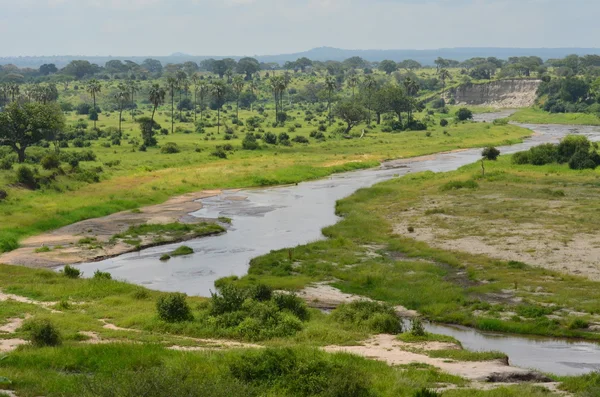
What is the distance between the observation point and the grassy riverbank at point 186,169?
63.5m

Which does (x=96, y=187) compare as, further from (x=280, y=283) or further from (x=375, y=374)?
(x=375, y=374)

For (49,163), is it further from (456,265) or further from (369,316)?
(369,316)

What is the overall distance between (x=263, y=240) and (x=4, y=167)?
32495 mm

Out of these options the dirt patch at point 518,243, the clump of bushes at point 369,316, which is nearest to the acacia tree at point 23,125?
the dirt patch at point 518,243

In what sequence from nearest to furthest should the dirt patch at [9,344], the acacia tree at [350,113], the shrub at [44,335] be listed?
the shrub at [44,335], the dirt patch at [9,344], the acacia tree at [350,113]

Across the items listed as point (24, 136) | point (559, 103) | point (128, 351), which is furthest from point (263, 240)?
point (559, 103)

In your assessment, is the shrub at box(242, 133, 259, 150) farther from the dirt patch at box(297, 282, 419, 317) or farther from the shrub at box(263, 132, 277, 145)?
the dirt patch at box(297, 282, 419, 317)

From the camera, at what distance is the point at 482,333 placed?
34.6m

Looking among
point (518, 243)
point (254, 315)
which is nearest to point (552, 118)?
point (518, 243)

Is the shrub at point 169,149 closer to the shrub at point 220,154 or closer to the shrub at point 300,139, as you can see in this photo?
the shrub at point 220,154

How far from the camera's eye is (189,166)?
302 feet

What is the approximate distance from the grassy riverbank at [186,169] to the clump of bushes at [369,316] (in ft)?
91.7

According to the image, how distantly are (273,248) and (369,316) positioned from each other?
20.1 m

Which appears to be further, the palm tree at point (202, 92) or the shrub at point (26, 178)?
the palm tree at point (202, 92)
